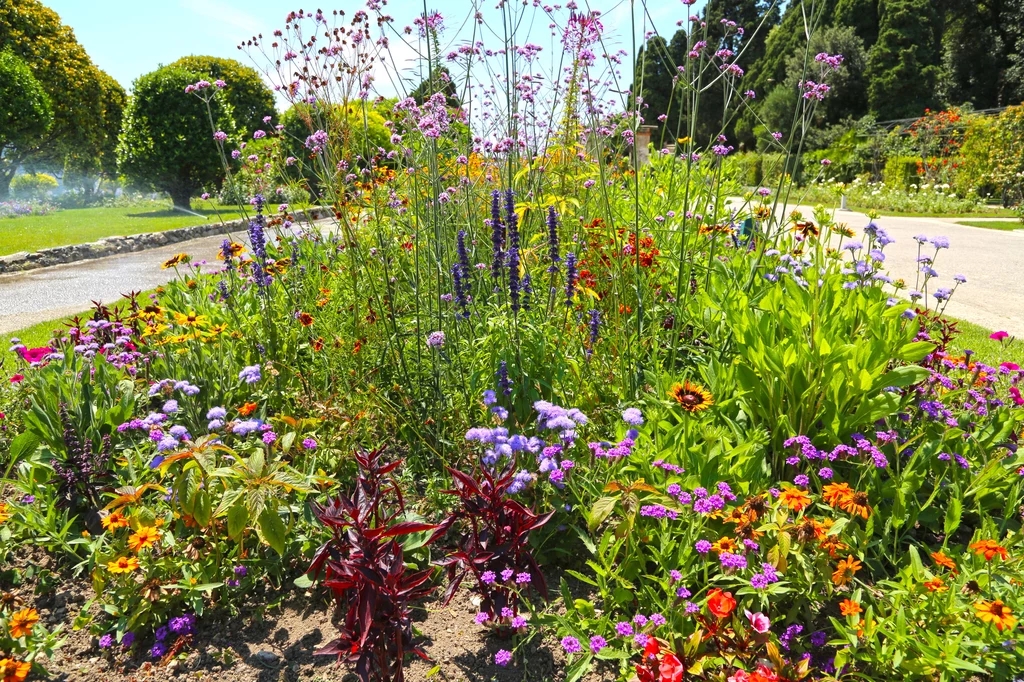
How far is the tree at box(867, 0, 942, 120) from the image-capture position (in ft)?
70.2

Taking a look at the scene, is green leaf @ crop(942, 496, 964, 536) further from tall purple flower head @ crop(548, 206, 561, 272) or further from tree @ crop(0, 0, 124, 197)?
tree @ crop(0, 0, 124, 197)

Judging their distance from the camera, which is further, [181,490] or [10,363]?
[10,363]

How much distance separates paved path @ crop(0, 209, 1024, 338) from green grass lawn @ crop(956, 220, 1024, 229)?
0.64 metres

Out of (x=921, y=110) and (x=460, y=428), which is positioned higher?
(x=921, y=110)

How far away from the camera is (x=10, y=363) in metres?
3.50

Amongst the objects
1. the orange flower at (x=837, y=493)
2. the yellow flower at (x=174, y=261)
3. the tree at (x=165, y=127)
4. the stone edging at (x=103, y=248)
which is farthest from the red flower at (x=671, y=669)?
the tree at (x=165, y=127)

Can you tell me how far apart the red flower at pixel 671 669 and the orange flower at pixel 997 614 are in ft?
2.12

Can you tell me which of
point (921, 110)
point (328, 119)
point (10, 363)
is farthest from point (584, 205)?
point (921, 110)

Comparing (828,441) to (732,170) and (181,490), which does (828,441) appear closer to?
(181,490)

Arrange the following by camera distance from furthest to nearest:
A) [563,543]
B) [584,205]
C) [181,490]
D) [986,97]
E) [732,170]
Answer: [986,97]
[732,170]
[584,205]
[563,543]
[181,490]

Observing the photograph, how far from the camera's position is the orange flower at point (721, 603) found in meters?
1.38

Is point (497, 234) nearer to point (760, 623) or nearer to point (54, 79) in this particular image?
point (760, 623)

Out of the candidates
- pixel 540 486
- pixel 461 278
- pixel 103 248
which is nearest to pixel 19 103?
pixel 103 248

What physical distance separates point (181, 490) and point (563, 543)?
3.76ft
